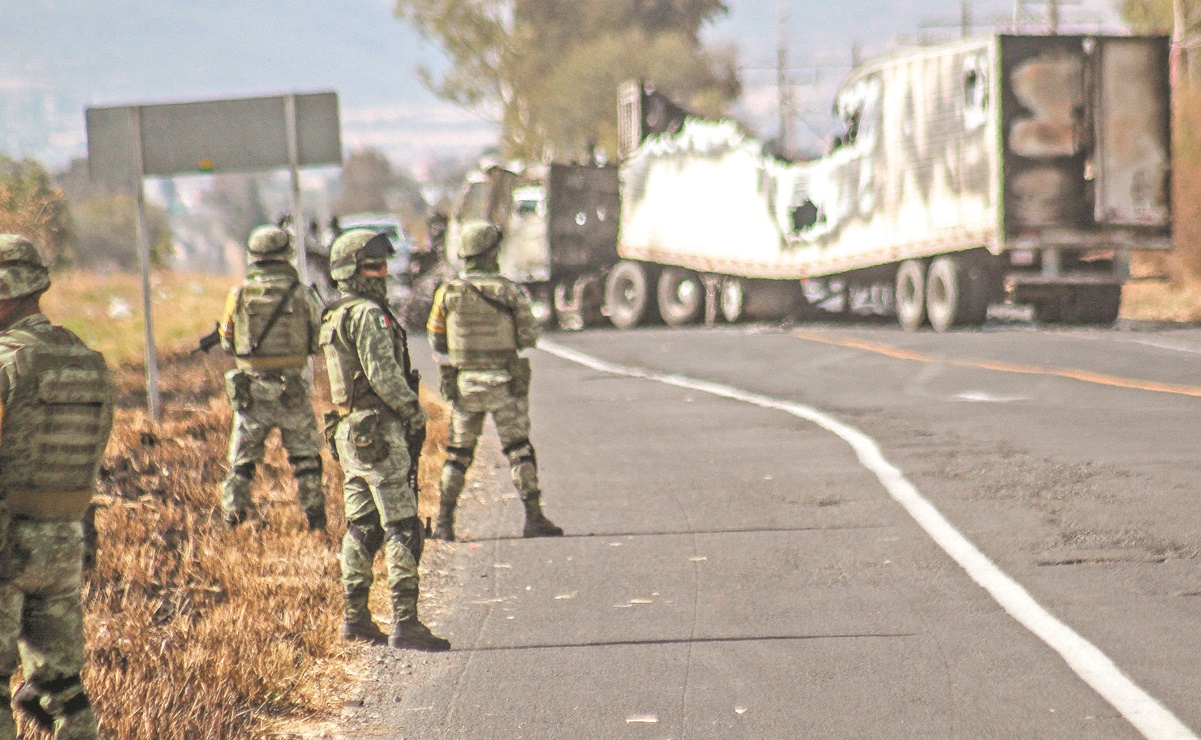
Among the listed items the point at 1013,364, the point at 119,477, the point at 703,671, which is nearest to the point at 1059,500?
the point at 703,671

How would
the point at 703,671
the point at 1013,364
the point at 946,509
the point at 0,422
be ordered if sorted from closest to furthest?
the point at 0,422 < the point at 703,671 < the point at 946,509 < the point at 1013,364

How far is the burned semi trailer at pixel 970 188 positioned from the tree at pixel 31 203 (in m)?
13.2

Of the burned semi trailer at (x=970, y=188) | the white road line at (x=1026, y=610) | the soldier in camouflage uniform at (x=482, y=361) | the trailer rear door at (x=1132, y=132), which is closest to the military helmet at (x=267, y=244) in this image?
the soldier in camouflage uniform at (x=482, y=361)

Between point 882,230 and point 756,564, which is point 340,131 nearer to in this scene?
point 756,564

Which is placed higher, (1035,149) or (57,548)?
(1035,149)

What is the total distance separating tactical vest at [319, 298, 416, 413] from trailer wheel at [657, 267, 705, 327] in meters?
22.2

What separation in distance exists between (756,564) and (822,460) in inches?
146

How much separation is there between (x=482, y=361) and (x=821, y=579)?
90.6 inches

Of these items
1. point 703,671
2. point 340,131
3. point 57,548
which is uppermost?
point 340,131

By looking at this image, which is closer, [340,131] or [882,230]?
[340,131]

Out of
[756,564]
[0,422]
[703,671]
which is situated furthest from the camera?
[756,564]

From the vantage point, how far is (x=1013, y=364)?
18859 millimetres

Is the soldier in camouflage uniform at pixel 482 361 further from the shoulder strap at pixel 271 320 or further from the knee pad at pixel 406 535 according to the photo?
the knee pad at pixel 406 535

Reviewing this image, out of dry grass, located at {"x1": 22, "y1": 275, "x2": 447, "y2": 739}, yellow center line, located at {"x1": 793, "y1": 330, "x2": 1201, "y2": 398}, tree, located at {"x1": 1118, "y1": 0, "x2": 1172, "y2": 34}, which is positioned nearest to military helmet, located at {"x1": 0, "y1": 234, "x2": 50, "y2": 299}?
dry grass, located at {"x1": 22, "y1": 275, "x2": 447, "y2": 739}
